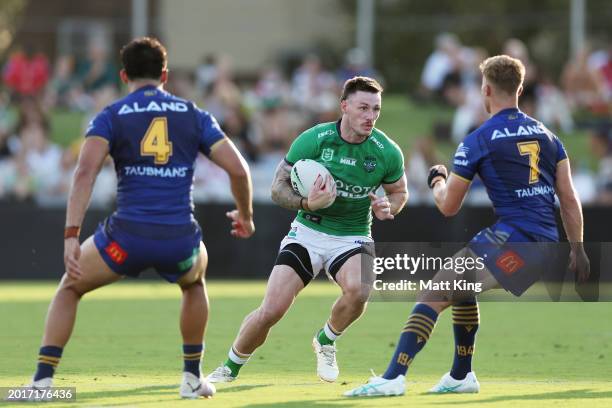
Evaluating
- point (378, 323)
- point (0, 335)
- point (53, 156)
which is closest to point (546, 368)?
point (378, 323)

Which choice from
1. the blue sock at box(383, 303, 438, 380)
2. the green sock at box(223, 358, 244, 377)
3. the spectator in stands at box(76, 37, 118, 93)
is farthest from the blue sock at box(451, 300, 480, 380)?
the spectator in stands at box(76, 37, 118, 93)

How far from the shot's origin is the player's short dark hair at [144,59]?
8086mm

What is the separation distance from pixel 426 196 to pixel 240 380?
1153cm

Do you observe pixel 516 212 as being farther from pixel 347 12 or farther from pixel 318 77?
pixel 347 12

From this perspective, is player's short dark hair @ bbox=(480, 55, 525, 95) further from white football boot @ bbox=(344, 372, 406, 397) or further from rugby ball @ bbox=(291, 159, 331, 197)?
white football boot @ bbox=(344, 372, 406, 397)

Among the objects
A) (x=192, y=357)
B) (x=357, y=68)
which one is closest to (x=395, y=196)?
(x=192, y=357)

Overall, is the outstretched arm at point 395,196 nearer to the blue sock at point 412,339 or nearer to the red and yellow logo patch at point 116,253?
the blue sock at point 412,339

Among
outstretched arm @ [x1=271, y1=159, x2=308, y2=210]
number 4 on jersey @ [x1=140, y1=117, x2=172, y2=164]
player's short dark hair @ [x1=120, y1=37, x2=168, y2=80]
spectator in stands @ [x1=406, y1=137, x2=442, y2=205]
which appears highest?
player's short dark hair @ [x1=120, y1=37, x2=168, y2=80]

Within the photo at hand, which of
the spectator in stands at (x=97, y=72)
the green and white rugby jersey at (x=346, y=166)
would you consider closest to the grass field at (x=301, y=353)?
the green and white rugby jersey at (x=346, y=166)

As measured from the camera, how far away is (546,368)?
34.7 feet

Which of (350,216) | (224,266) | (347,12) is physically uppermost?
(347,12)

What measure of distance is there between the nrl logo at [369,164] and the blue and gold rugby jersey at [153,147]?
5.71 ft

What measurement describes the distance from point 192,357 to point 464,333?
184 cm

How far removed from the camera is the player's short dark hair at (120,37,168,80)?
8.09 metres
